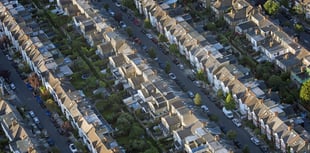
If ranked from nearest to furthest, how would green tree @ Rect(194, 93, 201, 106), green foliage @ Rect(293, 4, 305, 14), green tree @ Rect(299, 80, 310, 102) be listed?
green tree @ Rect(299, 80, 310, 102) < green tree @ Rect(194, 93, 201, 106) < green foliage @ Rect(293, 4, 305, 14)

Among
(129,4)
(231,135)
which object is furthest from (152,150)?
(129,4)

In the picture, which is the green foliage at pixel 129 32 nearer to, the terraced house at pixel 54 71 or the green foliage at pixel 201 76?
the terraced house at pixel 54 71

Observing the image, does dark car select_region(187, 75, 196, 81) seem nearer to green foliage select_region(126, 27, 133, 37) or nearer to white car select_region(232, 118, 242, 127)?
white car select_region(232, 118, 242, 127)

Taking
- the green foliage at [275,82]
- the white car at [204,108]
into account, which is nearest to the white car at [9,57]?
the white car at [204,108]

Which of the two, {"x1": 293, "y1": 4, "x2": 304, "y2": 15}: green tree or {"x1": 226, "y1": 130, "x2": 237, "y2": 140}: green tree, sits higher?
{"x1": 293, "y1": 4, "x2": 304, "y2": 15}: green tree

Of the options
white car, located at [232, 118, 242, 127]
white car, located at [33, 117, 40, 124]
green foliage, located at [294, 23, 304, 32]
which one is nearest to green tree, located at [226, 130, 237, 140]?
white car, located at [232, 118, 242, 127]

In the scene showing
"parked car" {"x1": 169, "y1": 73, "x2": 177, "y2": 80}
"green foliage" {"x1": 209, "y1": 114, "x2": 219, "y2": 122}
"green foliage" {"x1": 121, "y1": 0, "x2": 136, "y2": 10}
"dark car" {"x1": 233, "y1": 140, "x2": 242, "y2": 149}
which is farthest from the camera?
Result: "green foliage" {"x1": 121, "y1": 0, "x2": 136, "y2": 10}

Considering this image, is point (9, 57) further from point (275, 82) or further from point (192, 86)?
point (275, 82)
